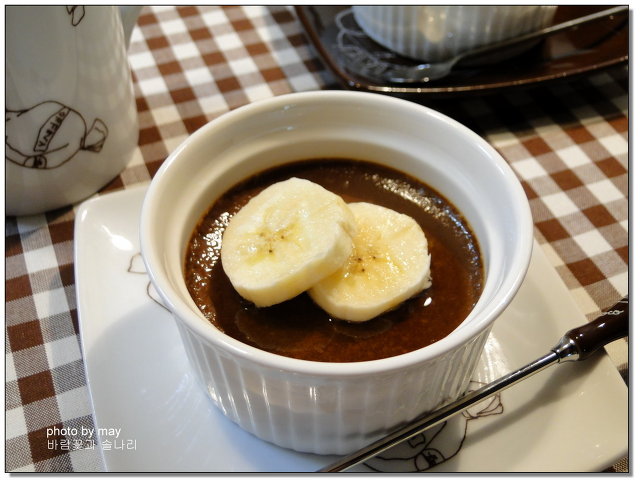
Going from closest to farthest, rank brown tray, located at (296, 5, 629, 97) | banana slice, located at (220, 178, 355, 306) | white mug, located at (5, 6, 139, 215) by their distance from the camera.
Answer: banana slice, located at (220, 178, 355, 306) → white mug, located at (5, 6, 139, 215) → brown tray, located at (296, 5, 629, 97)

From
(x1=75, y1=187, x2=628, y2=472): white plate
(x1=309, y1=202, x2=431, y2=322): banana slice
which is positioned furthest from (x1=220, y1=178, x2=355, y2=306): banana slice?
(x1=75, y1=187, x2=628, y2=472): white plate

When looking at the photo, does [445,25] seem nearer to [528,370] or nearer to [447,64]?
[447,64]

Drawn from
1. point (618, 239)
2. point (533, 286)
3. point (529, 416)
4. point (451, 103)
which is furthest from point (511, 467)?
point (451, 103)

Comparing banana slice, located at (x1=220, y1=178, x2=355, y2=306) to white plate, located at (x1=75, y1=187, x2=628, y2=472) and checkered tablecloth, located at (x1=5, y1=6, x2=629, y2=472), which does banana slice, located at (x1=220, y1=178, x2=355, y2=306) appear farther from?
checkered tablecloth, located at (x1=5, y1=6, x2=629, y2=472)

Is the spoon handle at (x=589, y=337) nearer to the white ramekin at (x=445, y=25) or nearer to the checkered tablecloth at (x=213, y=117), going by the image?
the checkered tablecloth at (x=213, y=117)

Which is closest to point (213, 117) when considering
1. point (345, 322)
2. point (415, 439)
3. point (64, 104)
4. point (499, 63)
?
point (64, 104)
